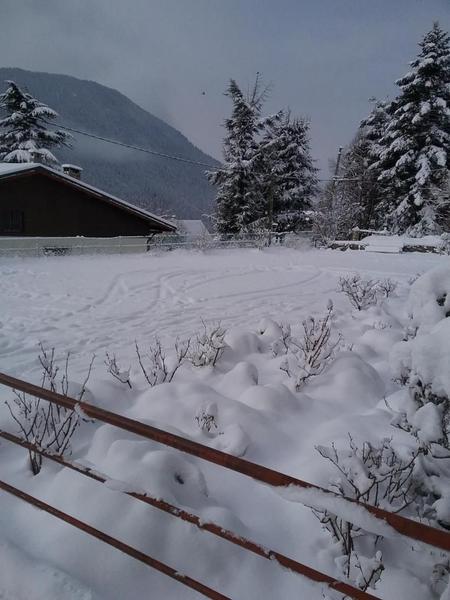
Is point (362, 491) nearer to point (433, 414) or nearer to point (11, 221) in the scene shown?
point (433, 414)

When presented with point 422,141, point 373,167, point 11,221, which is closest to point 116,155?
point 373,167

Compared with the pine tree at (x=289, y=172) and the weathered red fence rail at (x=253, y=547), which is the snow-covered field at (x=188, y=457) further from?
the pine tree at (x=289, y=172)

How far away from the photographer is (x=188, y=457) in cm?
258

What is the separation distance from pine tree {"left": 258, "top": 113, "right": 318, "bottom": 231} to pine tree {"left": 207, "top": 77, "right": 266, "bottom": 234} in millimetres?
967

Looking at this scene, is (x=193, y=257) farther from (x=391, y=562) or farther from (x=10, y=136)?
(x=10, y=136)

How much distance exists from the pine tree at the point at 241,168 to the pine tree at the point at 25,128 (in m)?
13.6

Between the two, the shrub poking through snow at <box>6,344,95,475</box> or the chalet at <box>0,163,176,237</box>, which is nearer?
the shrub poking through snow at <box>6,344,95,475</box>

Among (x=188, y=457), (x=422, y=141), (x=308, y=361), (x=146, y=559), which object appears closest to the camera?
(x=146, y=559)

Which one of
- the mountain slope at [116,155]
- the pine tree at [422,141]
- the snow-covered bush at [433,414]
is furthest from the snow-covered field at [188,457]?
the mountain slope at [116,155]

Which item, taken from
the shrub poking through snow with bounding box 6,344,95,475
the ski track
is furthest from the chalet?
the shrub poking through snow with bounding box 6,344,95,475

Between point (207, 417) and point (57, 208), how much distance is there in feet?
65.3

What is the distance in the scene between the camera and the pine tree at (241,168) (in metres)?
28.4

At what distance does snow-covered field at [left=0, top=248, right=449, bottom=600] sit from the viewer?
1739 millimetres

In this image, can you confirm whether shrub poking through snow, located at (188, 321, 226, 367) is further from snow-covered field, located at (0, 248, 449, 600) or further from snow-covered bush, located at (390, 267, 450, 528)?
snow-covered bush, located at (390, 267, 450, 528)
